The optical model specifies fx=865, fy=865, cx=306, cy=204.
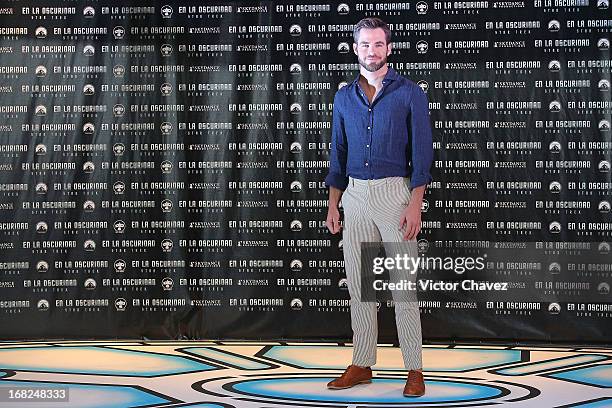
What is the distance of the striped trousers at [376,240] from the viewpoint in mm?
3635

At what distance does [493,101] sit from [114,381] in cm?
271

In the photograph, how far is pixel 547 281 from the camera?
200 inches

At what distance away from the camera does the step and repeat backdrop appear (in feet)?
16.8

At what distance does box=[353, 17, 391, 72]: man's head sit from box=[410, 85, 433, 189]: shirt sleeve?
7.9 inches

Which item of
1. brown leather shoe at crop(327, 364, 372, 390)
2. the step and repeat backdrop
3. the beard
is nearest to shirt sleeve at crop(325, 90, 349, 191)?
the beard

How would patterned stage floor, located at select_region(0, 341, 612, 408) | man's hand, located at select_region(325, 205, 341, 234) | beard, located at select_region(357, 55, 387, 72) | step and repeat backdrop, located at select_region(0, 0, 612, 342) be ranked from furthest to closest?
step and repeat backdrop, located at select_region(0, 0, 612, 342) < man's hand, located at select_region(325, 205, 341, 234) < beard, located at select_region(357, 55, 387, 72) < patterned stage floor, located at select_region(0, 341, 612, 408)

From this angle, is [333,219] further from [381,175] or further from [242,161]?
[242,161]

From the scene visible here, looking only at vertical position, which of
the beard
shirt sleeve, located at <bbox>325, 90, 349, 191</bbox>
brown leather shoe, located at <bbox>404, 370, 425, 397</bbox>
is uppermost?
the beard

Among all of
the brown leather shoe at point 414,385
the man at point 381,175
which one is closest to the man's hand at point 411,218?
Answer: the man at point 381,175

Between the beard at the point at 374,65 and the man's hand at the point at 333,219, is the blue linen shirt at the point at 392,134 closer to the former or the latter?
the beard at the point at 374,65

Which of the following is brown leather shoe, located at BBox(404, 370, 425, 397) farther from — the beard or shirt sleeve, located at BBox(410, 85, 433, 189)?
the beard

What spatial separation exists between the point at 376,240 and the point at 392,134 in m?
0.46

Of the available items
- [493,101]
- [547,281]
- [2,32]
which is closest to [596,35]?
[493,101]

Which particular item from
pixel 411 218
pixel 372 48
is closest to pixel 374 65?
pixel 372 48
